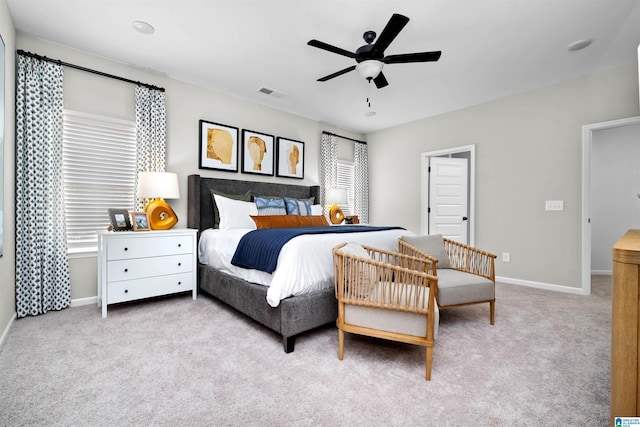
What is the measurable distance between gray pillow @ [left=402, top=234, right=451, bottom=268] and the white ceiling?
193 centimetres

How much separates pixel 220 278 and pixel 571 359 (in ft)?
9.41

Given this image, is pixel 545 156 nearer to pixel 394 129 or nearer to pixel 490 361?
pixel 394 129

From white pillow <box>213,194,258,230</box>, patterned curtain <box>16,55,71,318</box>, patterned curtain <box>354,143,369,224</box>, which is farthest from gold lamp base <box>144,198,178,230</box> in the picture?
patterned curtain <box>354,143,369,224</box>

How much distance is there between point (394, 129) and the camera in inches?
226

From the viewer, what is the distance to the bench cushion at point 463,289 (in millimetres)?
2410

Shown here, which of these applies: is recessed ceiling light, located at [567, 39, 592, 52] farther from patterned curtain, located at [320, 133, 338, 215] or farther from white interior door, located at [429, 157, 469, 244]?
patterned curtain, located at [320, 133, 338, 215]

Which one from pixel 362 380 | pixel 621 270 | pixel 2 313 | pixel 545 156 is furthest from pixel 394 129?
pixel 2 313

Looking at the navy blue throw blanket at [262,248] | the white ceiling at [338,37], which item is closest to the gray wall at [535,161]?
the white ceiling at [338,37]

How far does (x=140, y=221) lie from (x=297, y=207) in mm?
1935

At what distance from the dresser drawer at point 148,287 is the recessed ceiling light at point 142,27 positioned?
235 cm

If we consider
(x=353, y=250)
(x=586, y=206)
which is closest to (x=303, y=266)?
(x=353, y=250)

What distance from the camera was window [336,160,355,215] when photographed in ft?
19.1

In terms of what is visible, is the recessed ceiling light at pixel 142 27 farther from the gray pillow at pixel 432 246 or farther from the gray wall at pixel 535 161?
the gray wall at pixel 535 161

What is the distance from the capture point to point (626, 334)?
0.82 m
